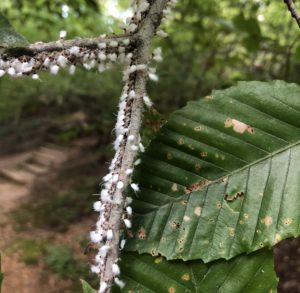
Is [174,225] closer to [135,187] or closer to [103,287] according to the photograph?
[135,187]

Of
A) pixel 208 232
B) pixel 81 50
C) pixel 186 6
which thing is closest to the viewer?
pixel 81 50

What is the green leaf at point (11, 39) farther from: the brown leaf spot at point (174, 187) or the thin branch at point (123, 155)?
the brown leaf spot at point (174, 187)

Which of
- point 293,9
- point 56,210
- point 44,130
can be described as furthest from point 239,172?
point 44,130

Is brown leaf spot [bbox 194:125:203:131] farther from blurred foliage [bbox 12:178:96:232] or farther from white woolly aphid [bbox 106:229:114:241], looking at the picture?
blurred foliage [bbox 12:178:96:232]

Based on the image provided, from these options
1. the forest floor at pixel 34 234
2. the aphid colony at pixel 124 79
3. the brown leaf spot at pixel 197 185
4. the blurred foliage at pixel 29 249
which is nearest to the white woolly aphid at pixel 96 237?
the aphid colony at pixel 124 79

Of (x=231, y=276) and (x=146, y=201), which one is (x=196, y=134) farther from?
(x=231, y=276)

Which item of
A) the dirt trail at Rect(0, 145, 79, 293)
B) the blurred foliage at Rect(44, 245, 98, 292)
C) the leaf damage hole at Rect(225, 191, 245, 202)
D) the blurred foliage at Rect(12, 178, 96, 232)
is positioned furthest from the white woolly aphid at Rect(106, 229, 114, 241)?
the blurred foliage at Rect(12, 178, 96, 232)

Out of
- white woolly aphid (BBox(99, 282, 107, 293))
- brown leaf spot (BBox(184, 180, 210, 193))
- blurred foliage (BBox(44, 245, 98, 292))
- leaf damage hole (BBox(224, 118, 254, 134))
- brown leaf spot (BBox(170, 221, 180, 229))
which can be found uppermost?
blurred foliage (BBox(44, 245, 98, 292))

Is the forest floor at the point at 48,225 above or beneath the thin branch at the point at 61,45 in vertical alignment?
above
